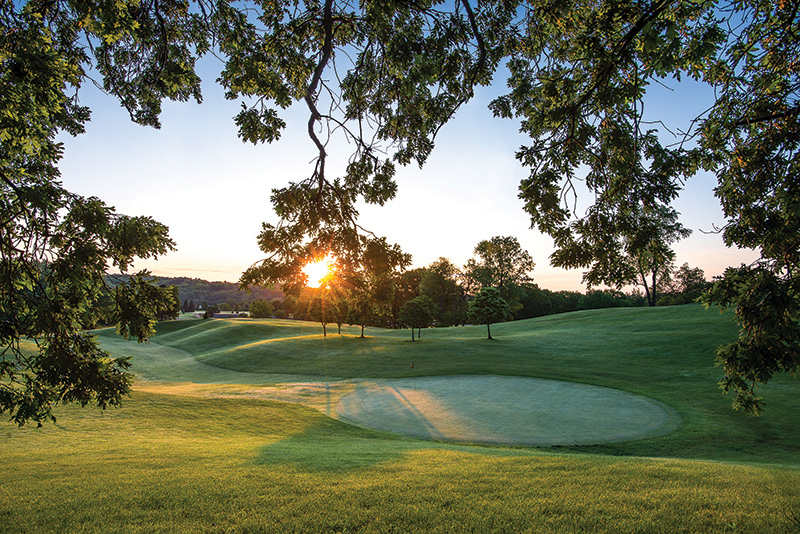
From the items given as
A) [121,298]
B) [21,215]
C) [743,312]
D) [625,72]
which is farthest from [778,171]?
[21,215]

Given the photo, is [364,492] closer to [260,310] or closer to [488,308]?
[488,308]

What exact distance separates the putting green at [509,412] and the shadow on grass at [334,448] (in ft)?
3.30

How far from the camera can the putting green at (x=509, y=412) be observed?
1193cm

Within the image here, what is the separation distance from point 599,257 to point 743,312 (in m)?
2.31

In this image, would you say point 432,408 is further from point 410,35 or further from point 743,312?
point 410,35

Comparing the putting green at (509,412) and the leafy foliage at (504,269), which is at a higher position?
the leafy foliage at (504,269)

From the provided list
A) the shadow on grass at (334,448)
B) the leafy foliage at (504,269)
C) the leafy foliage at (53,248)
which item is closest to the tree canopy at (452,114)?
the leafy foliage at (53,248)

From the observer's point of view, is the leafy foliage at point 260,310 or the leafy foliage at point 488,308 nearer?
the leafy foliage at point 488,308

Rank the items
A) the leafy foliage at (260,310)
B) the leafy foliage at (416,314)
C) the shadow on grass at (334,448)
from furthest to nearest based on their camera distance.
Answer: the leafy foliage at (260,310)
the leafy foliage at (416,314)
the shadow on grass at (334,448)

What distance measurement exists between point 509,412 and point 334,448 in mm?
7582

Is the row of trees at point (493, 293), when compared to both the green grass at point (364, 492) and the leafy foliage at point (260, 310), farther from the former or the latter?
the green grass at point (364, 492)

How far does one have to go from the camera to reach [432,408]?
15.3 metres

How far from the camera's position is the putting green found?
11930mm

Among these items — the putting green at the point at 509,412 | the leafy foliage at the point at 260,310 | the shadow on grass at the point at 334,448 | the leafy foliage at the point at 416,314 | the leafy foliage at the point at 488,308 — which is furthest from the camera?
the leafy foliage at the point at 260,310
